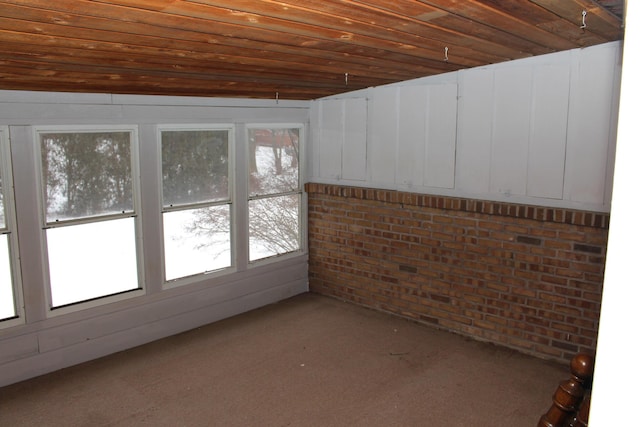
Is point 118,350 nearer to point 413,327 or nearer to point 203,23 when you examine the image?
point 413,327

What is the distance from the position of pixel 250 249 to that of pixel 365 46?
9.37 ft

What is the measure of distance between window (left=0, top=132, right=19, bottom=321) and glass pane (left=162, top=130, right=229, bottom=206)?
1.24 meters

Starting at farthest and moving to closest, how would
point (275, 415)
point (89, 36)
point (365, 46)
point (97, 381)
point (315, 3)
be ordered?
point (97, 381) < point (275, 415) < point (365, 46) < point (89, 36) < point (315, 3)

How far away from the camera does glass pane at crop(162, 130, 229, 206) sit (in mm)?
4715

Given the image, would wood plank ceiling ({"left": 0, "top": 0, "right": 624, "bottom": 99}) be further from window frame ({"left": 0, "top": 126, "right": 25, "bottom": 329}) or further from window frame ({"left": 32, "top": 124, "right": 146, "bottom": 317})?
window frame ({"left": 0, "top": 126, "right": 25, "bottom": 329})

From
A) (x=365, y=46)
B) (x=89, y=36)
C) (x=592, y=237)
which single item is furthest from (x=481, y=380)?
(x=89, y=36)

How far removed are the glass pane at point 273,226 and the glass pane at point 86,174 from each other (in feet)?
4.64

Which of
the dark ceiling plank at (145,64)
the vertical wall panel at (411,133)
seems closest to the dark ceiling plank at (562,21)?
the vertical wall panel at (411,133)

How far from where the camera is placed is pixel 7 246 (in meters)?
3.84

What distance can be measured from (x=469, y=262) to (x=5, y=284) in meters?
3.74

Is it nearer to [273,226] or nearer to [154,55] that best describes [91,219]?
[154,55]

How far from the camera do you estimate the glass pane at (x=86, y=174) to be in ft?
13.1

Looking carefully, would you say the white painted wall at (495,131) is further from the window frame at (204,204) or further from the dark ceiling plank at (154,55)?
the window frame at (204,204)

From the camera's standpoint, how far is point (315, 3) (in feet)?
7.68
